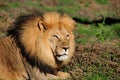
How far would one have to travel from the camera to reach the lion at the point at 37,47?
6.17m

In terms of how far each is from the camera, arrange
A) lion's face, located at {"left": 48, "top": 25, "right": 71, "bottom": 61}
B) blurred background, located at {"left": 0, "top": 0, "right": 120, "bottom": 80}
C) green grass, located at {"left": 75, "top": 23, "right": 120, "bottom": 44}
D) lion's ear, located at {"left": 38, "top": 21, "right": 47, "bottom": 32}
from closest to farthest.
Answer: lion's face, located at {"left": 48, "top": 25, "right": 71, "bottom": 61}, lion's ear, located at {"left": 38, "top": 21, "right": 47, "bottom": 32}, blurred background, located at {"left": 0, "top": 0, "right": 120, "bottom": 80}, green grass, located at {"left": 75, "top": 23, "right": 120, "bottom": 44}

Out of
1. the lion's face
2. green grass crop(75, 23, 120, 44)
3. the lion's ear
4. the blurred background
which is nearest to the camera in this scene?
the lion's face

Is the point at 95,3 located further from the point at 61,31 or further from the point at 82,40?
the point at 61,31

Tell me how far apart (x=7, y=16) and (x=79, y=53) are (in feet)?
12.9

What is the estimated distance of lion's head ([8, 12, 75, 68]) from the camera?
6148mm

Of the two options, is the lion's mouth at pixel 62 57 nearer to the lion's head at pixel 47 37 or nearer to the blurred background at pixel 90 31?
the lion's head at pixel 47 37

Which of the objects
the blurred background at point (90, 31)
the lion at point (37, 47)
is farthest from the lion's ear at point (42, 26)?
the blurred background at point (90, 31)

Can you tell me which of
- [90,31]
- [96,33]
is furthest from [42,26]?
[90,31]

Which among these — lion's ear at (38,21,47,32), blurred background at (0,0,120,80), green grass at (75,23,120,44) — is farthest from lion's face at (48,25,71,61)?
green grass at (75,23,120,44)

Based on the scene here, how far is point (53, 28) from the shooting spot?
6.25 m

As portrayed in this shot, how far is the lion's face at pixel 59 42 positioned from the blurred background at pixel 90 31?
1.85 ft

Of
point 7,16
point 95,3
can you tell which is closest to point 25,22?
point 7,16

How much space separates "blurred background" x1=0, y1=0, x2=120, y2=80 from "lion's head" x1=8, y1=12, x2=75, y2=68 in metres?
0.54

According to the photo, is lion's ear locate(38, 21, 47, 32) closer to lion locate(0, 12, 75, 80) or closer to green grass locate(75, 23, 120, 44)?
lion locate(0, 12, 75, 80)
